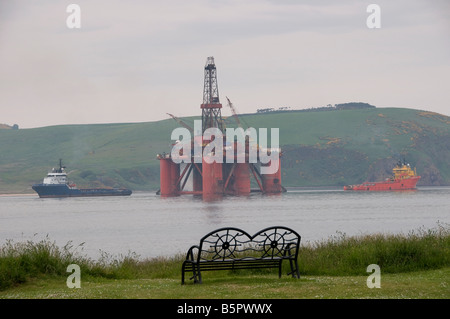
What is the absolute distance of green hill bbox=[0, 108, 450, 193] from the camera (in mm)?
166250

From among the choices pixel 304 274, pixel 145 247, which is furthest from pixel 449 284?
pixel 145 247

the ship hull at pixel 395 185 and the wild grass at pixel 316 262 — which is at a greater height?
the wild grass at pixel 316 262

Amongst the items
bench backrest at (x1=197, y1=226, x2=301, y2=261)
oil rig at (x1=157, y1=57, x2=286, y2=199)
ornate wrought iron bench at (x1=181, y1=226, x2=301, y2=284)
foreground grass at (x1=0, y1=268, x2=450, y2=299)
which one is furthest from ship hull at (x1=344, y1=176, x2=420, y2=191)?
ornate wrought iron bench at (x1=181, y1=226, x2=301, y2=284)

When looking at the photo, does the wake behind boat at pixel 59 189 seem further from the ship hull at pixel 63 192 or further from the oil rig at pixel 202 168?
the oil rig at pixel 202 168

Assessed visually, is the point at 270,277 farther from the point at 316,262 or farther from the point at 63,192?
the point at 63,192

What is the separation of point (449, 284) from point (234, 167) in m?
98.1

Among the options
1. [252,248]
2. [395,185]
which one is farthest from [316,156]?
[252,248]

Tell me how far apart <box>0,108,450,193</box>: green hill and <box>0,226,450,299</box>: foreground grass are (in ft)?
475

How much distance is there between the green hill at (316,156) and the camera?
166 m

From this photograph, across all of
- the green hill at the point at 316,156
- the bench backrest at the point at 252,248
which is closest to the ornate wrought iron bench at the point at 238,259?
the bench backrest at the point at 252,248

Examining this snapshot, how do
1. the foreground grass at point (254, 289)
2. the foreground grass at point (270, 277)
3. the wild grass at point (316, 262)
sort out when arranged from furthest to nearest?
the wild grass at point (316, 262) → the foreground grass at point (270, 277) → the foreground grass at point (254, 289)

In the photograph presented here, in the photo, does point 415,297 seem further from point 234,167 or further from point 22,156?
point 22,156

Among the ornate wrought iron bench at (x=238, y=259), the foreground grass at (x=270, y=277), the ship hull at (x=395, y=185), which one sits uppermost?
the ornate wrought iron bench at (x=238, y=259)

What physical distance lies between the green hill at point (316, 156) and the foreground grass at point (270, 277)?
145 meters
